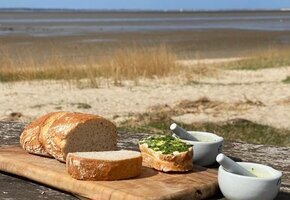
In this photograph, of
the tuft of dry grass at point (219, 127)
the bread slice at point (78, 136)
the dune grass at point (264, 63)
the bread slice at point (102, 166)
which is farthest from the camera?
the dune grass at point (264, 63)

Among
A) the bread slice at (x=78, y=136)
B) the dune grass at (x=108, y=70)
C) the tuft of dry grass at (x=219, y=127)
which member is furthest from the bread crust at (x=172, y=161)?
the dune grass at (x=108, y=70)

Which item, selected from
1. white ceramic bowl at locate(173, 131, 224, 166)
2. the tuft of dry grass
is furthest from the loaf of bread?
the tuft of dry grass

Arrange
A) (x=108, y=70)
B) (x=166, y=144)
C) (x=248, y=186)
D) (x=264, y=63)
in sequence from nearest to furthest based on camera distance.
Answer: (x=248, y=186) → (x=166, y=144) → (x=108, y=70) → (x=264, y=63)

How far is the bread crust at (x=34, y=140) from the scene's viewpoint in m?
2.98

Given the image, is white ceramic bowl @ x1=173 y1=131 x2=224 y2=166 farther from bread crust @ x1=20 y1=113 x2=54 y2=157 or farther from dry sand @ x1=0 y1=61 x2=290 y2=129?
dry sand @ x1=0 y1=61 x2=290 y2=129

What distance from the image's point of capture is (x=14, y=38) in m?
34.8

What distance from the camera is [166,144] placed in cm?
276

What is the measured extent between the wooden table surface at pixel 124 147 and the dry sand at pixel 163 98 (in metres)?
5.85

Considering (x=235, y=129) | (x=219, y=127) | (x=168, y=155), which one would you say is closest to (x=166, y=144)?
(x=168, y=155)

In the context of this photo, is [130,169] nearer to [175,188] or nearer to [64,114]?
[175,188]

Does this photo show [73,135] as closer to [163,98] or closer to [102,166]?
[102,166]

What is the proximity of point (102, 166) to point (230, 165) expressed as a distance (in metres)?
0.51

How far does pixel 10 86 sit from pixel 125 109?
3.85m

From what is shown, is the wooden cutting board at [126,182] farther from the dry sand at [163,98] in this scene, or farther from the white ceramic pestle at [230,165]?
the dry sand at [163,98]
